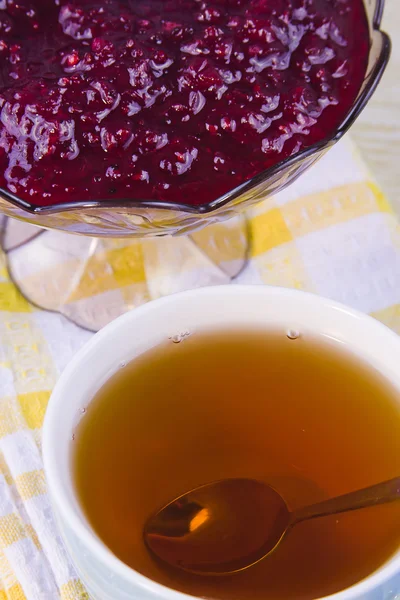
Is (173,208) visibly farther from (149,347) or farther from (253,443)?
(253,443)

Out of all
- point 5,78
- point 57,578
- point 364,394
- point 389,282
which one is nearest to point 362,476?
point 364,394

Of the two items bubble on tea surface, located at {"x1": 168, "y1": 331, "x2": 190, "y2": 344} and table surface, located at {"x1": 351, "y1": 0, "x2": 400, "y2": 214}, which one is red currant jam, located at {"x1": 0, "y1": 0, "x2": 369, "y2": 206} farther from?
table surface, located at {"x1": 351, "y1": 0, "x2": 400, "y2": 214}

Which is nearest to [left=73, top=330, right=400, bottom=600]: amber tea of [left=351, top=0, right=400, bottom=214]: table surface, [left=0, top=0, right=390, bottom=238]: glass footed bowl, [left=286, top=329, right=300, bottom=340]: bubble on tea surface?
[left=286, top=329, right=300, bottom=340]: bubble on tea surface

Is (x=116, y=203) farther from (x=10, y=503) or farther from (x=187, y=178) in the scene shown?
(x=10, y=503)

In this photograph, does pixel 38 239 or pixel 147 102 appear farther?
pixel 38 239

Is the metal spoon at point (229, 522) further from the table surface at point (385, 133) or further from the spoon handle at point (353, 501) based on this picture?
the table surface at point (385, 133)

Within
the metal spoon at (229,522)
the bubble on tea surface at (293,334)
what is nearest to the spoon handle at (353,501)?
the metal spoon at (229,522)
